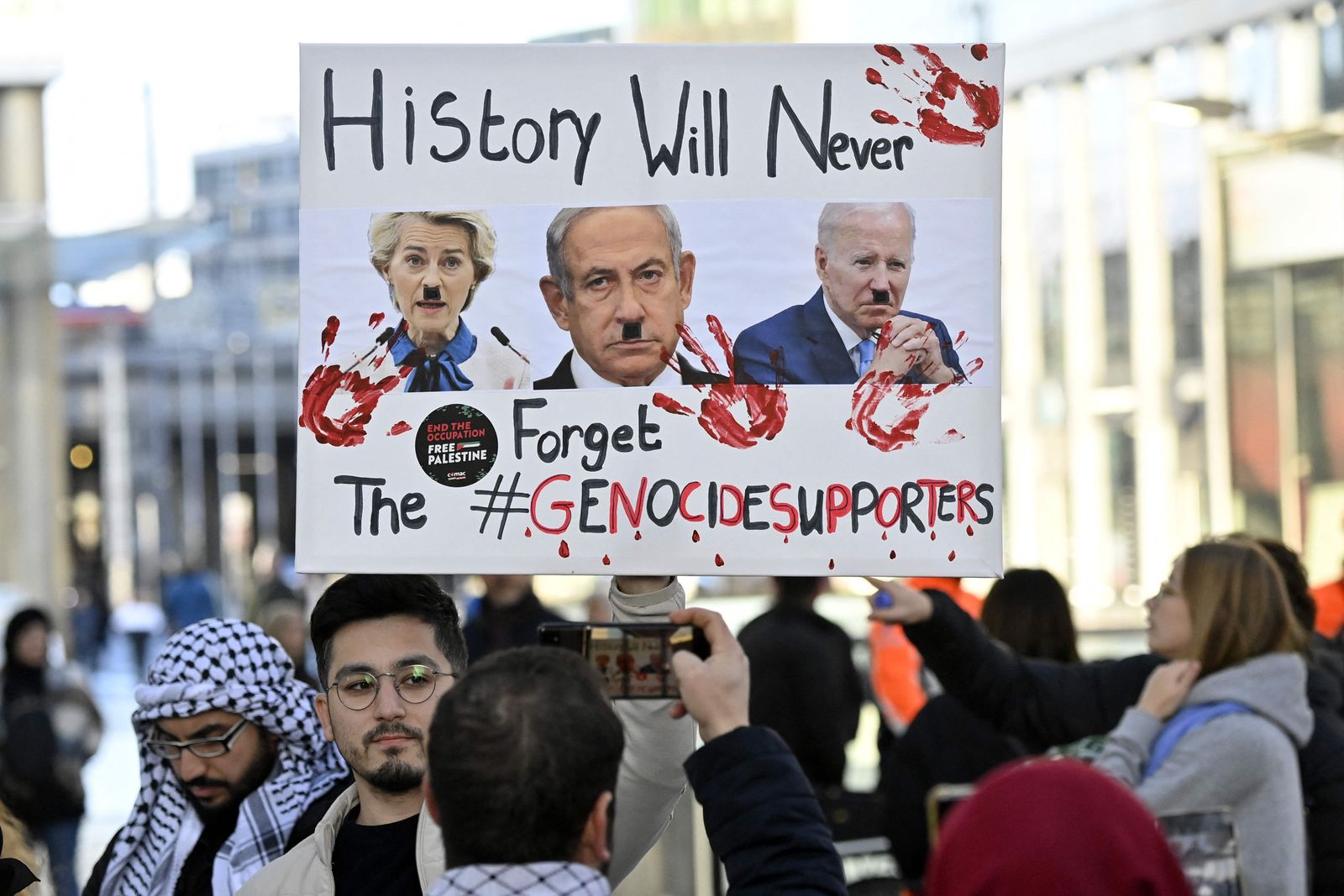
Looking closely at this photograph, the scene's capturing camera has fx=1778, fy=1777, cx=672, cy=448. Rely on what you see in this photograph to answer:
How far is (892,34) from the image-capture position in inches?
512

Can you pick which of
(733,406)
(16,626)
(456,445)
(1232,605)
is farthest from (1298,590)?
(16,626)

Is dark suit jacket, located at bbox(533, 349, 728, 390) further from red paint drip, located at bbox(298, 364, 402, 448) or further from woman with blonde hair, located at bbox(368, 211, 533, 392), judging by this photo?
red paint drip, located at bbox(298, 364, 402, 448)

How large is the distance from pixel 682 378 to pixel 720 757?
925mm

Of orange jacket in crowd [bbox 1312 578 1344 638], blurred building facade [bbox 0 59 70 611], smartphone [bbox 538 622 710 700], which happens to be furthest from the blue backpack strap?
blurred building facade [bbox 0 59 70 611]

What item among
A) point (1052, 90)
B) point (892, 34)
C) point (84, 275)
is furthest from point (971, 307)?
point (84, 275)

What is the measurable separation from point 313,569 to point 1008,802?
1575 millimetres

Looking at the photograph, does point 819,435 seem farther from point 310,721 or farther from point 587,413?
point 310,721

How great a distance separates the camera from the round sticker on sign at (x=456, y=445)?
9.87 feet

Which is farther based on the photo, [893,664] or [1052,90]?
[1052,90]

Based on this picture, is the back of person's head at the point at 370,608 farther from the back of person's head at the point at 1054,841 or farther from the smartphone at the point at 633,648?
the back of person's head at the point at 1054,841

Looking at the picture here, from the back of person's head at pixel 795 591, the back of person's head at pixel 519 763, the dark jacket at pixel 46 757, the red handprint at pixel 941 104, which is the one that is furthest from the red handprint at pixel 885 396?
the dark jacket at pixel 46 757

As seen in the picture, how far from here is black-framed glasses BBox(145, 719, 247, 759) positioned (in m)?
3.40

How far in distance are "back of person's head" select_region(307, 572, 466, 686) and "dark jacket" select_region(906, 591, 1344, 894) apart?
1246mm

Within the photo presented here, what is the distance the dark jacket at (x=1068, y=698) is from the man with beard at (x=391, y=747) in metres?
1.17
